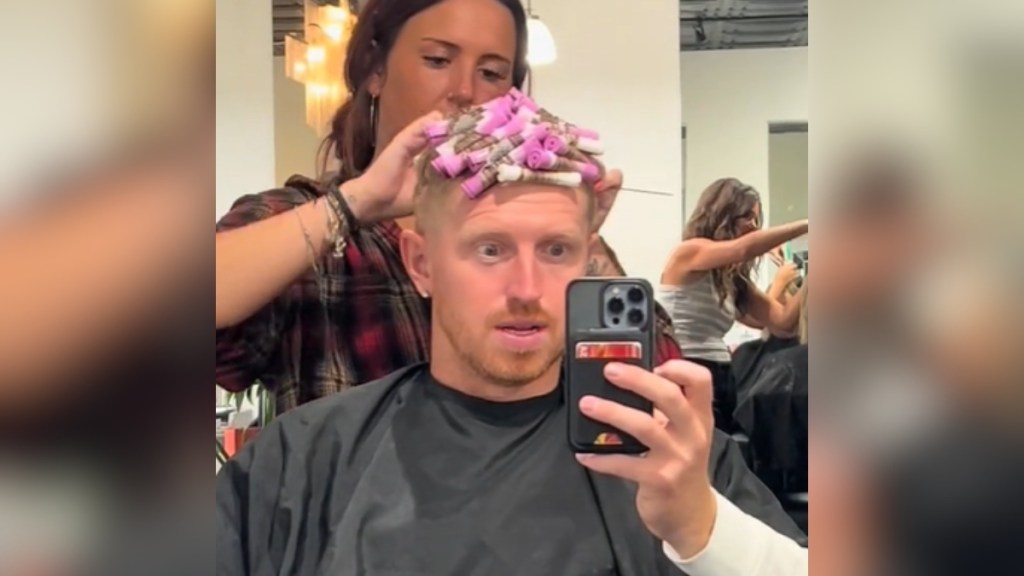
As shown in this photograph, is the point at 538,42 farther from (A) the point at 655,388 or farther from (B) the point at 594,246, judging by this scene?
(A) the point at 655,388

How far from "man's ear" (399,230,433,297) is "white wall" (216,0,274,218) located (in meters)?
0.14

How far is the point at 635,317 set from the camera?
2.54 ft

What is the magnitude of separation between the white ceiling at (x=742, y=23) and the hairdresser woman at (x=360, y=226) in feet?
0.50

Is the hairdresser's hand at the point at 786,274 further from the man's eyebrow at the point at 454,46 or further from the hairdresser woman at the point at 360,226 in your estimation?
the man's eyebrow at the point at 454,46

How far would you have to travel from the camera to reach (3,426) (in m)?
0.57

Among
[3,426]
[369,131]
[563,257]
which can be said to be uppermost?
[369,131]

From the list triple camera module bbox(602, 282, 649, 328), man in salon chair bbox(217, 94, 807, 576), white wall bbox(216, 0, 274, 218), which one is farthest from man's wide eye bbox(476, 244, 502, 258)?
white wall bbox(216, 0, 274, 218)

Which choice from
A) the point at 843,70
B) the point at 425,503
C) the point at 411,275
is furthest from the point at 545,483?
the point at 843,70

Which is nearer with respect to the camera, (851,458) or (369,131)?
(851,458)

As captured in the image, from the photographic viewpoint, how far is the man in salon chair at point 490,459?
0.81 m

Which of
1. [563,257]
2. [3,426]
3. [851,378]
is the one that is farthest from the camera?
[563,257]

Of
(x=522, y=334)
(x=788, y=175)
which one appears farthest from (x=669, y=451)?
(x=788, y=175)

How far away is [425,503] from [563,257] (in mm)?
260

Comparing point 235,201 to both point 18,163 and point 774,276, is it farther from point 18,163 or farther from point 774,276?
point 774,276
